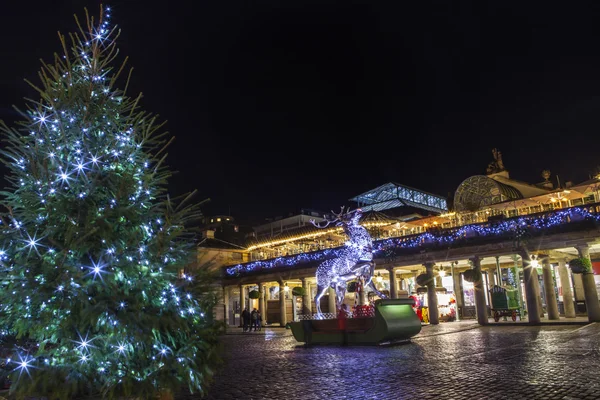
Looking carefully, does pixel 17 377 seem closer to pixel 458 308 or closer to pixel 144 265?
pixel 144 265

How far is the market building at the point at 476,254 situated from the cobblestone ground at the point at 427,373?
10.0m

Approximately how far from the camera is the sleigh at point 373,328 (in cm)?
1697

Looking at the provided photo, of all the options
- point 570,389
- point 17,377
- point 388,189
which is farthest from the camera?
point 388,189

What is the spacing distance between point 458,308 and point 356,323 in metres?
19.8

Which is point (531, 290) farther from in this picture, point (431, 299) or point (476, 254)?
point (431, 299)

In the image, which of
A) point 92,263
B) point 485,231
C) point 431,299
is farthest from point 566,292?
point 92,263

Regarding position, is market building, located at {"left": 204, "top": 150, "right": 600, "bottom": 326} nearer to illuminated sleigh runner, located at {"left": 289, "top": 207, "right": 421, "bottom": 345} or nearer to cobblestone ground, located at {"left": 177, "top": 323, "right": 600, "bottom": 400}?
illuminated sleigh runner, located at {"left": 289, "top": 207, "right": 421, "bottom": 345}

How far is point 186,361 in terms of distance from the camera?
246 inches

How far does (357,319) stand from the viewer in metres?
17.7

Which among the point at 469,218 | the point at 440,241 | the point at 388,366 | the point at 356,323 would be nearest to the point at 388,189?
the point at 469,218

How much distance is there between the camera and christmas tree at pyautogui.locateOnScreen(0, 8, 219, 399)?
236 inches

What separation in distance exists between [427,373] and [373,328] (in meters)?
7.53

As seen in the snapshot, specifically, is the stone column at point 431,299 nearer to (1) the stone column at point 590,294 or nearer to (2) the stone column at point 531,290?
(2) the stone column at point 531,290

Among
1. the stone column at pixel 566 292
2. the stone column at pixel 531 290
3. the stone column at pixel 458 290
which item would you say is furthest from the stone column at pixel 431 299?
the stone column at pixel 566 292
